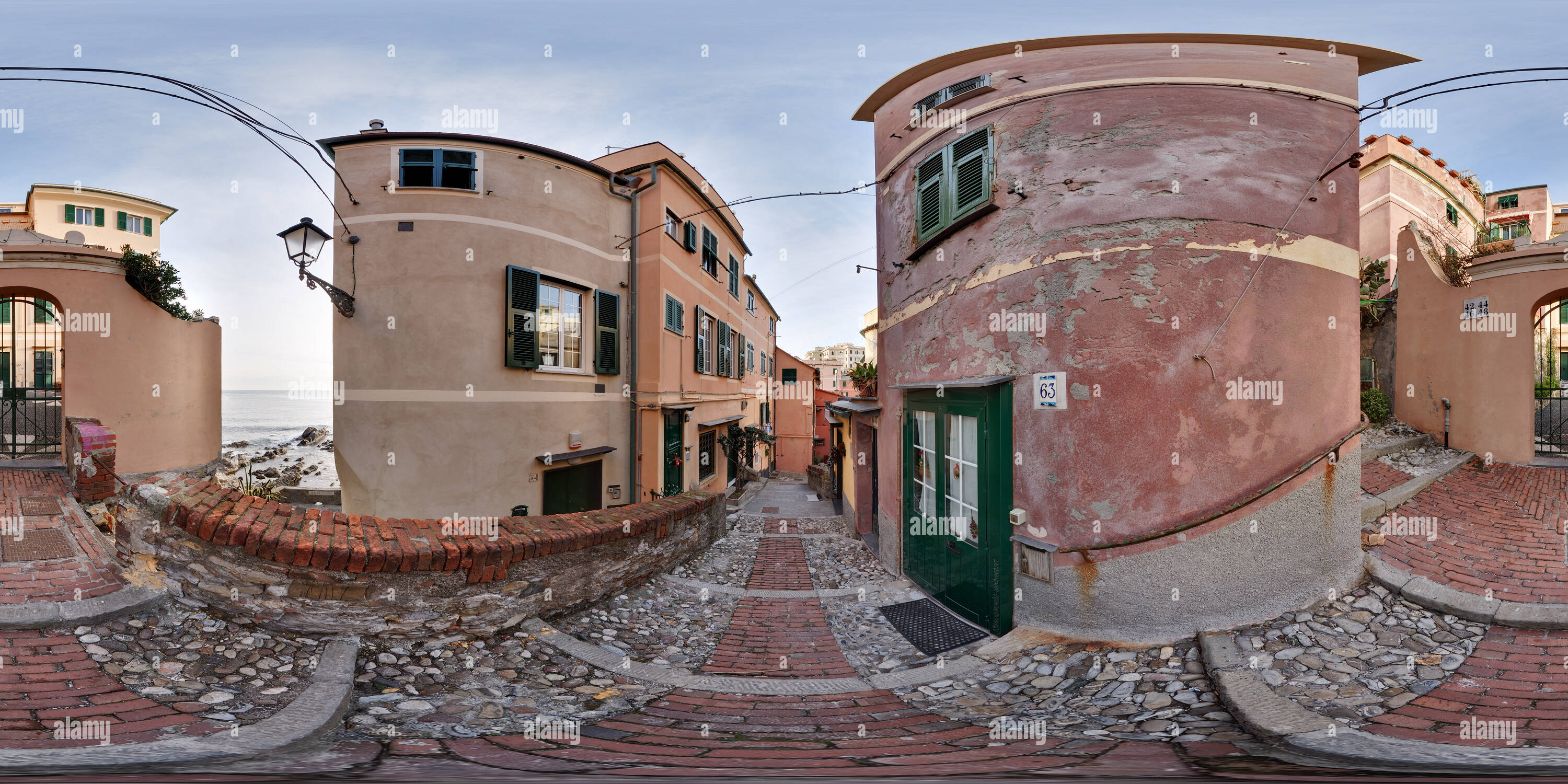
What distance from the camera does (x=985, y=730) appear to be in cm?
353

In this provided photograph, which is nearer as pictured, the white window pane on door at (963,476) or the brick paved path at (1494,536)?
the brick paved path at (1494,536)

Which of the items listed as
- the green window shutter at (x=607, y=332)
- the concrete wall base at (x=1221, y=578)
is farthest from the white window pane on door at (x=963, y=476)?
the green window shutter at (x=607, y=332)

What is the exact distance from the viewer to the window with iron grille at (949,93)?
18.0 ft

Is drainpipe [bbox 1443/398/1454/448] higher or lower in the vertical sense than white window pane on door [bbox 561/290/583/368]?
lower

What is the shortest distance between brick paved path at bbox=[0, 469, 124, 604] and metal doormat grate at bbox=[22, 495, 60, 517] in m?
0.07

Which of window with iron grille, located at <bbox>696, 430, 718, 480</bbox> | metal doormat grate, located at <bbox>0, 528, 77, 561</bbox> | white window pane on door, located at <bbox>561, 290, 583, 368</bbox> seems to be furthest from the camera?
window with iron grille, located at <bbox>696, 430, 718, 480</bbox>

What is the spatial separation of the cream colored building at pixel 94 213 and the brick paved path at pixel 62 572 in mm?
29937

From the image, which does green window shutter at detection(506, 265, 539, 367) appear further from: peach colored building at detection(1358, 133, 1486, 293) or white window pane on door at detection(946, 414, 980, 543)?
peach colored building at detection(1358, 133, 1486, 293)

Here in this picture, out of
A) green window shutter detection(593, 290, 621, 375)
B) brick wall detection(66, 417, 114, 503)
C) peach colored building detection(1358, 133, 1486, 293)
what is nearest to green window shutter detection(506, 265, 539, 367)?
green window shutter detection(593, 290, 621, 375)

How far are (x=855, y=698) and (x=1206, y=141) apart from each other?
539cm

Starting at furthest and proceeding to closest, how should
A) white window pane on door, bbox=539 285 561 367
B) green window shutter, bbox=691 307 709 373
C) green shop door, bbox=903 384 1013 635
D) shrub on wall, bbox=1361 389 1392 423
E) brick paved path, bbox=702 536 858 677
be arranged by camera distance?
green window shutter, bbox=691 307 709 373
white window pane on door, bbox=539 285 561 367
shrub on wall, bbox=1361 389 1392 423
green shop door, bbox=903 384 1013 635
brick paved path, bbox=702 536 858 677

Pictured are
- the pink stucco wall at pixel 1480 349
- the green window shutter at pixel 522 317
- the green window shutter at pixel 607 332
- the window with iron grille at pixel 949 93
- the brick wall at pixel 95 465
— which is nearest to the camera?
the window with iron grille at pixel 949 93

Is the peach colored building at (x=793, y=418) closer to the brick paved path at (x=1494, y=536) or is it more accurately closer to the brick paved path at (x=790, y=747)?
the brick paved path at (x=1494, y=536)

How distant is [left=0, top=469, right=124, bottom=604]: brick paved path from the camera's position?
12.0ft
